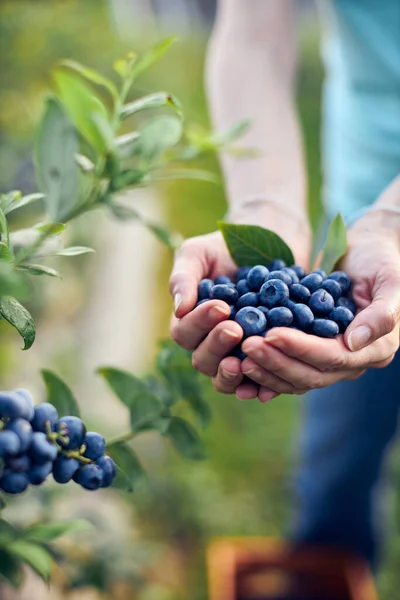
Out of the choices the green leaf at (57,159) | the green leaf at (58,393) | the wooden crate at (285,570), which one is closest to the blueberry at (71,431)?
the green leaf at (58,393)

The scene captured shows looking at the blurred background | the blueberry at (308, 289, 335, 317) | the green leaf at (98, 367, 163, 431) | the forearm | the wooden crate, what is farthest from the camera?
the wooden crate

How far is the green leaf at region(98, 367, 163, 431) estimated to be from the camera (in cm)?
86

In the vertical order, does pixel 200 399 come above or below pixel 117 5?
above

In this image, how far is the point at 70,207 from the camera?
0.75 m

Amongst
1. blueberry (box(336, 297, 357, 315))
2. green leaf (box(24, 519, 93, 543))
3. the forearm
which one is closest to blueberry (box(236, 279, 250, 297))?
blueberry (box(336, 297, 357, 315))

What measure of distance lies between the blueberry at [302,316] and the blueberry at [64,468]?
10.9 inches

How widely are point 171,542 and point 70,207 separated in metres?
1.55

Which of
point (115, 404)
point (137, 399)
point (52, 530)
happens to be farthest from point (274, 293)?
point (115, 404)

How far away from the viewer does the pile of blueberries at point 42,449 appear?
57 centimetres

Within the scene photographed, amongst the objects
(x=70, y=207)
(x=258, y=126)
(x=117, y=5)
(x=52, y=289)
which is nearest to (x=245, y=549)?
(x=258, y=126)

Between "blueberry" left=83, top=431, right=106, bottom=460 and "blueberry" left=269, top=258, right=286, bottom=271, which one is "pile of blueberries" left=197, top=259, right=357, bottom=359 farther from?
"blueberry" left=83, top=431, right=106, bottom=460

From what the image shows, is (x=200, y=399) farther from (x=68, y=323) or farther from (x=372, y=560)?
(x=68, y=323)

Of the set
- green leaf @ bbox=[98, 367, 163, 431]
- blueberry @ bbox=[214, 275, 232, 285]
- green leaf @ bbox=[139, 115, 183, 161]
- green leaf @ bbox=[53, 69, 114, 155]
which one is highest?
green leaf @ bbox=[53, 69, 114, 155]

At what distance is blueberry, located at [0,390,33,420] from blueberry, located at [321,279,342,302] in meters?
0.37
